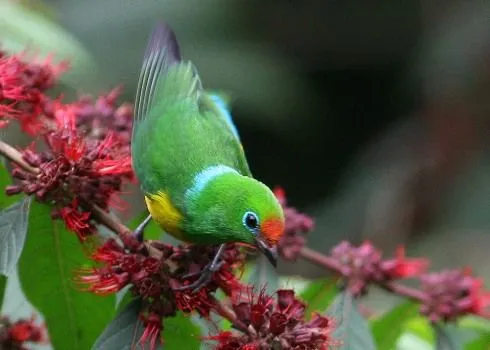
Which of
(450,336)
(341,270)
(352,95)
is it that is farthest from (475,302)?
(352,95)

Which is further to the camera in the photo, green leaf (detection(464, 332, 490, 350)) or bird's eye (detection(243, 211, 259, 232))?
green leaf (detection(464, 332, 490, 350))

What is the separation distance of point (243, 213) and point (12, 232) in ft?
1.76

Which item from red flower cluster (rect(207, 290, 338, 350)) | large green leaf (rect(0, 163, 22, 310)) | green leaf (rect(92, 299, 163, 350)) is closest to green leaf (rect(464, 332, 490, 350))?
red flower cluster (rect(207, 290, 338, 350))

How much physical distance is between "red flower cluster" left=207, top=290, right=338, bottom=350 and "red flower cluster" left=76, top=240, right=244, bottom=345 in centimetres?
9

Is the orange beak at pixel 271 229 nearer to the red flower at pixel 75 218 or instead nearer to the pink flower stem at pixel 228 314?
the pink flower stem at pixel 228 314

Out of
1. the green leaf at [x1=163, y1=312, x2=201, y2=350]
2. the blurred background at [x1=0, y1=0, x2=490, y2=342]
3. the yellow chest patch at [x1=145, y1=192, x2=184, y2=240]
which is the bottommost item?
the green leaf at [x1=163, y1=312, x2=201, y2=350]

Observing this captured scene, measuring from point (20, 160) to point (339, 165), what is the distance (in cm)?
610

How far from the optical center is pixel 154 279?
1.96 m

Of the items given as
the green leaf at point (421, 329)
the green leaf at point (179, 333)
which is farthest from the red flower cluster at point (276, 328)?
the green leaf at point (421, 329)

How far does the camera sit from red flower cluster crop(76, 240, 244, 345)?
1.94 metres

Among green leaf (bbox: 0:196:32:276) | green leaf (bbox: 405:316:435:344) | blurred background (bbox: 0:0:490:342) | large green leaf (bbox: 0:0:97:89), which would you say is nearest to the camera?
green leaf (bbox: 0:196:32:276)

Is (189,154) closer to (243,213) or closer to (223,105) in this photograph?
(243,213)

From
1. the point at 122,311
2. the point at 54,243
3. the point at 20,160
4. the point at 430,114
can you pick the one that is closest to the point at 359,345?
the point at 122,311

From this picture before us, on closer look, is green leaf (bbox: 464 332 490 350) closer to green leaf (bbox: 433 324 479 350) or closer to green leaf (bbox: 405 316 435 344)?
green leaf (bbox: 433 324 479 350)
